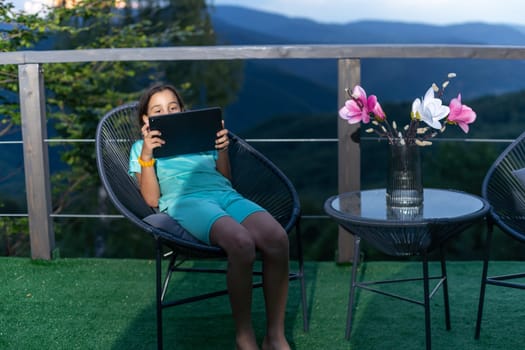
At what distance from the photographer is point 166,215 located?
2354mm

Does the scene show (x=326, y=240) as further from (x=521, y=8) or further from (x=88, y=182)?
(x=521, y=8)

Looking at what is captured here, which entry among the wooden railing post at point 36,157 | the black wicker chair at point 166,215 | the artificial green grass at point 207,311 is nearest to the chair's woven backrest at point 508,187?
the artificial green grass at point 207,311

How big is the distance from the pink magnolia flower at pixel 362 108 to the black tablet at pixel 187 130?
45cm

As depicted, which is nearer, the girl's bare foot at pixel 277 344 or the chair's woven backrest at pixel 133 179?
the girl's bare foot at pixel 277 344

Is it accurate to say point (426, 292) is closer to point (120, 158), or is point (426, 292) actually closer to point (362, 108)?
point (362, 108)

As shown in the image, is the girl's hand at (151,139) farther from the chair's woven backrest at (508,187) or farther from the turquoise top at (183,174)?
the chair's woven backrest at (508,187)

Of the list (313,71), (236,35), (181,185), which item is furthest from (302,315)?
(313,71)

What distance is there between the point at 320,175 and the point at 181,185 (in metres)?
15.0

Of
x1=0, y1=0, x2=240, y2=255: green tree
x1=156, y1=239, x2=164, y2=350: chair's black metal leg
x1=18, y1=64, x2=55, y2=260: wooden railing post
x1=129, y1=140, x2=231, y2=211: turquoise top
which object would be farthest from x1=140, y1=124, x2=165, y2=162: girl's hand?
x1=0, y1=0, x2=240, y2=255: green tree

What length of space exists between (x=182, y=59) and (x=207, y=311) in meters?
1.14

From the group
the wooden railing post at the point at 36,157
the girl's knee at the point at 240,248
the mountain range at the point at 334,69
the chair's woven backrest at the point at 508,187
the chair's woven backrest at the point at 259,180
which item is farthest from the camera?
the mountain range at the point at 334,69

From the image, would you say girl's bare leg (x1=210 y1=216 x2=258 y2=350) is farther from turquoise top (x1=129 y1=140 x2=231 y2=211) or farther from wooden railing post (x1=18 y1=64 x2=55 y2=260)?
wooden railing post (x1=18 y1=64 x2=55 y2=260)

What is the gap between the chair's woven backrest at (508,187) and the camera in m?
2.41

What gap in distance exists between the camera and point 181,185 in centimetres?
241
